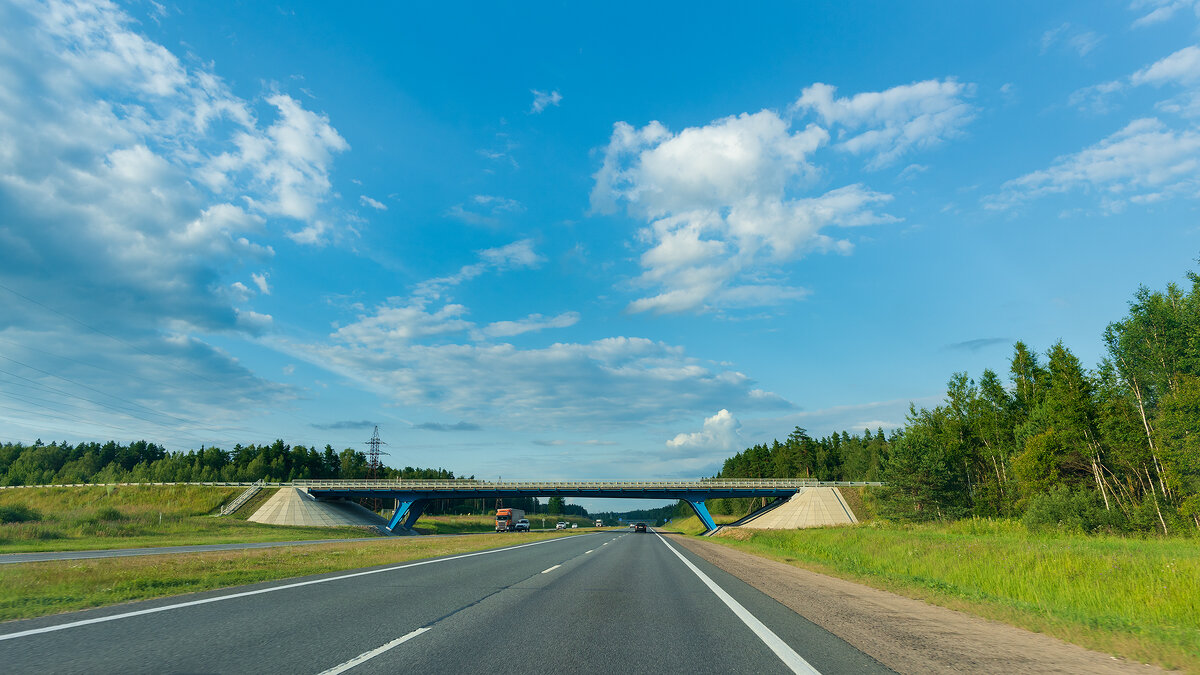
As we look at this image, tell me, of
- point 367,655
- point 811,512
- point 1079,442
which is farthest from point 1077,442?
point 367,655

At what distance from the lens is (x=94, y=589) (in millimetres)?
11695

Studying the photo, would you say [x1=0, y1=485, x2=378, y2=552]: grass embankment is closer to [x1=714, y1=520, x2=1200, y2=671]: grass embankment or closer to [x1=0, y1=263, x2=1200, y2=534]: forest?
[x1=714, y1=520, x2=1200, y2=671]: grass embankment

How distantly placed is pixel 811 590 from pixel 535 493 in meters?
79.9

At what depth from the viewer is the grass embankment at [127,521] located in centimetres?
3409

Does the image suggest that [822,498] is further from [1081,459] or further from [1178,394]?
[1178,394]

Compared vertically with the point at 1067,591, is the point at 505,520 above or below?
below

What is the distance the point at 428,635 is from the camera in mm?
7418

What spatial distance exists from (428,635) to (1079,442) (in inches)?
2392

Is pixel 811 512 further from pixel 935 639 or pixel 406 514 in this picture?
pixel 935 639

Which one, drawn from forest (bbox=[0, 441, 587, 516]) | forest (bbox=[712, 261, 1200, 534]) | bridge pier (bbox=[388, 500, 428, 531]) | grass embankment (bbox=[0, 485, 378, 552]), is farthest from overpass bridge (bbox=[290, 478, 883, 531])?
forest (bbox=[0, 441, 587, 516])

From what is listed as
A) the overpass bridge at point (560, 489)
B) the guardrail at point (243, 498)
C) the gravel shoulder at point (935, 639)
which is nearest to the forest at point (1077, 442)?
the overpass bridge at point (560, 489)

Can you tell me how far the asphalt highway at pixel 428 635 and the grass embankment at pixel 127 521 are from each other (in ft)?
88.7

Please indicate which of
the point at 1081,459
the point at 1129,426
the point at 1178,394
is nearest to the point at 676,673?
the point at 1178,394

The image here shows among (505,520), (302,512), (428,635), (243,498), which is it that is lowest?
(505,520)
